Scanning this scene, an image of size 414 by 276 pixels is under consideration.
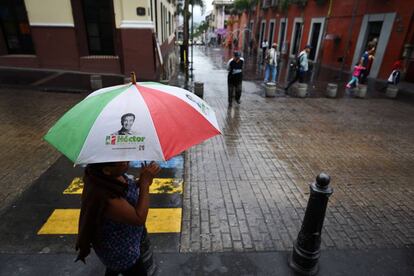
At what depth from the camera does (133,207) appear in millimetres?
1847

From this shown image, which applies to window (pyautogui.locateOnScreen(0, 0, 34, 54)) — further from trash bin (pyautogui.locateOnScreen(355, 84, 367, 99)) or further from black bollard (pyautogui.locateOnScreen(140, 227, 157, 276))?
trash bin (pyautogui.locateOnScreen(355, 84, 367, 99))

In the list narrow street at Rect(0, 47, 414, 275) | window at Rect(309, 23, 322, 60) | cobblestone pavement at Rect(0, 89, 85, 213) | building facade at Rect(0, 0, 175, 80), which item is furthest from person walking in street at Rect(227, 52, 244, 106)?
window at Rect(309, 23, 322, 60)

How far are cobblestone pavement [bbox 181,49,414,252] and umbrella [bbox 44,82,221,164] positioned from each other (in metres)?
1.99

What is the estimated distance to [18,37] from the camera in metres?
12.9

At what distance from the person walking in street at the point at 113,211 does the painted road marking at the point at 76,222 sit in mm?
1543

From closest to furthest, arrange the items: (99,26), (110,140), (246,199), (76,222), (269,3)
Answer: (110,140)
(76,222)
(246,199)
(99,26)
(269,3)

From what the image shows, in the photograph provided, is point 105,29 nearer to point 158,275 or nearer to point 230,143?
point 230,143

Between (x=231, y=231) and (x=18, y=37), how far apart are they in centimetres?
1433

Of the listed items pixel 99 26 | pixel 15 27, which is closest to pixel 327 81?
pixel 99 26

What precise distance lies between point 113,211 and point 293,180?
152 inches

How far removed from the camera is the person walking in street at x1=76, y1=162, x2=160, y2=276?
1.73 metres

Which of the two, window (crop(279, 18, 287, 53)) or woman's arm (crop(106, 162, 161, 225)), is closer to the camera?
woman's arm (crop(106, 162, 161, 225))

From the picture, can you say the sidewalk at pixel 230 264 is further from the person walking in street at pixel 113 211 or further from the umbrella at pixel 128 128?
the umbrella at pixel 128 128

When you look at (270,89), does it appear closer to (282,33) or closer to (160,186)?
(160,186)
